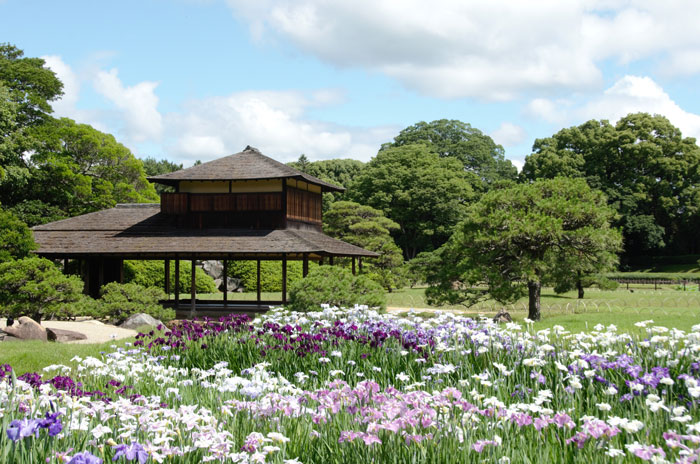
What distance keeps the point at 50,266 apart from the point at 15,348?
4992mm

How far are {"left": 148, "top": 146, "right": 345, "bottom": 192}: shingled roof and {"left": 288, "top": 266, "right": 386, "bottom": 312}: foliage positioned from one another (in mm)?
7676

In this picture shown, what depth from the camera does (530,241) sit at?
1931 centimetres

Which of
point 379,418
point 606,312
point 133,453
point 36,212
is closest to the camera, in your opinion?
point 133,453

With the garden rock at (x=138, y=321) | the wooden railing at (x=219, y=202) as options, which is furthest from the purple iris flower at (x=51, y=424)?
the wooden railing at (x=219, y=202)

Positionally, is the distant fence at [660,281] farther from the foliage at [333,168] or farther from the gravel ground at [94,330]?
the gravel ground at [94,330]

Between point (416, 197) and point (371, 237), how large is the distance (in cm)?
1468

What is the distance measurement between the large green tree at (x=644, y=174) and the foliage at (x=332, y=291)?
121ft

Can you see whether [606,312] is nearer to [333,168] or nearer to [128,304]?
[128,304]

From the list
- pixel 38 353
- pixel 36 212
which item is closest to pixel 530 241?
pixel 38 353

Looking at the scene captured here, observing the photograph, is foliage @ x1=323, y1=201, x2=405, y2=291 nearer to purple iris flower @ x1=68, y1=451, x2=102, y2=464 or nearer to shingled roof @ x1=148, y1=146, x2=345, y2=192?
shingled roof @ x1=148, y1=146, x2=345, y2=192

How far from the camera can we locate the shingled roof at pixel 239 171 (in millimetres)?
23856

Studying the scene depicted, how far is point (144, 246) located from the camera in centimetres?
2255

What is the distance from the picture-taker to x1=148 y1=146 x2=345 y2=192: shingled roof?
23.9m

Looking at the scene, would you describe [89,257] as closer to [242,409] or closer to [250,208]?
[250,208]
